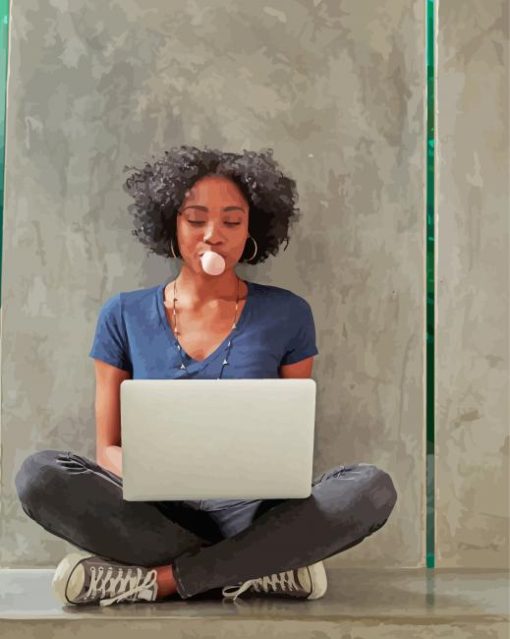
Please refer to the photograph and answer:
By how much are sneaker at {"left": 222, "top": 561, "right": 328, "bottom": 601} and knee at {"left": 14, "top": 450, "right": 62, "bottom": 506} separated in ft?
1.43

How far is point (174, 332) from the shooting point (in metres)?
2.05

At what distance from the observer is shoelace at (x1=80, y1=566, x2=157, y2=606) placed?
1708 millimetres

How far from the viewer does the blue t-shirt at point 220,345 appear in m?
2.00

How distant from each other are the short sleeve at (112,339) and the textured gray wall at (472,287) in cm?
84

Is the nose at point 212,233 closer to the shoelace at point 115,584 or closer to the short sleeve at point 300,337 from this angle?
the short sleeve at point 300,337

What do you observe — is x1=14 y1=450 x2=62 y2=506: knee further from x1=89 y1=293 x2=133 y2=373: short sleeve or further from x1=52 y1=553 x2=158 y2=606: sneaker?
x1=89 y1=293 x2=133 y2=373: short sleeve

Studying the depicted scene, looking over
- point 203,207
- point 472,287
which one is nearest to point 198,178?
point 203,207

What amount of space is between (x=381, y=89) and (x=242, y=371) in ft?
2.94

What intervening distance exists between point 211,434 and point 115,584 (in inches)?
15.6

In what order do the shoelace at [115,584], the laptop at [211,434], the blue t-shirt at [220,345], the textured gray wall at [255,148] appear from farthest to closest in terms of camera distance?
the textured gray wall at [255,148]
the blue t-shirt at [220,345]
the shoelace at [115,584]
the laptop at [211,434]

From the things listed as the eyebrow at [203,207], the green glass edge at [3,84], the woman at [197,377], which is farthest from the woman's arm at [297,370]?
the green glass edge at [3,84]

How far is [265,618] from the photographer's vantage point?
1.65 meters

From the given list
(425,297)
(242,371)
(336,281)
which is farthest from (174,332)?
(425,297)

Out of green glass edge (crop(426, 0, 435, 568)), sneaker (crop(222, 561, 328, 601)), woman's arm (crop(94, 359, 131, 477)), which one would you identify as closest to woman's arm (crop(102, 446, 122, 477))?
woman's arm (crop(94, 359, 131, 477))
